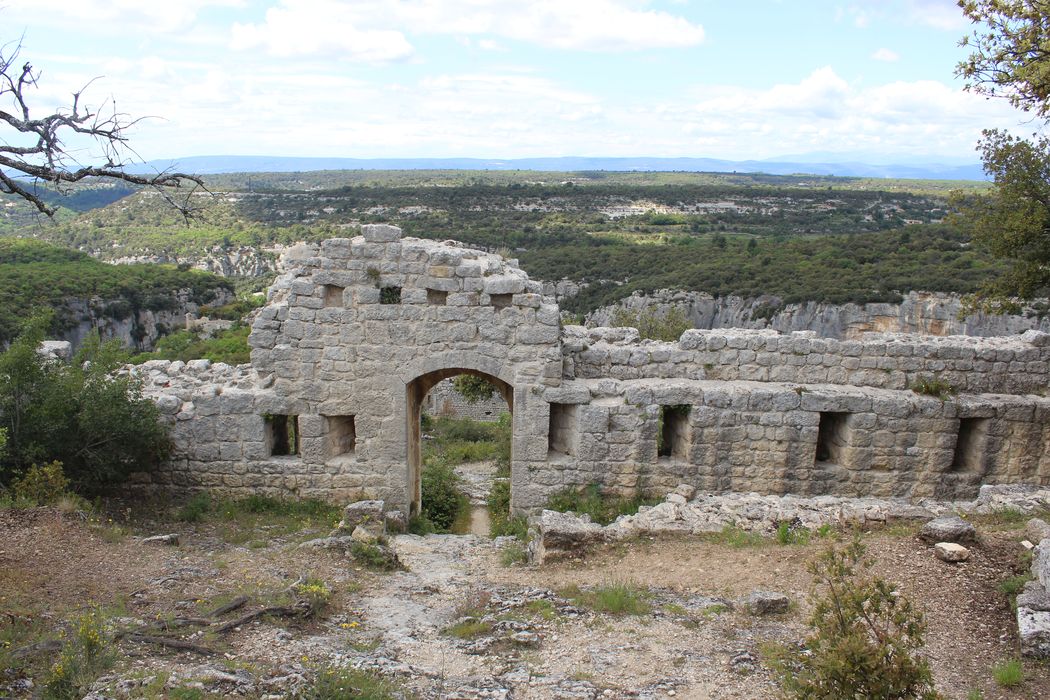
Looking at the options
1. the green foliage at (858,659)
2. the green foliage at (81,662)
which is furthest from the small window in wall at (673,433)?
the green foliage at (81,662)

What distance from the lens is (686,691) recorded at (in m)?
5.17

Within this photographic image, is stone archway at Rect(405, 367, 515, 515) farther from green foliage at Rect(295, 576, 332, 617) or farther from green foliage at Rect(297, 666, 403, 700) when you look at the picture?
green foliage at Rect(297, 666, 403, 700)

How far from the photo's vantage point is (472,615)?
6.61 meters

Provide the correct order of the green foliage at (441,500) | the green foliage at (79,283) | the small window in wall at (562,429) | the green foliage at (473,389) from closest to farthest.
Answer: the small window in wall at (562,429) < the green foliage at (441,500) < the green foliage at (473,389) < the green foliage at (79,283)

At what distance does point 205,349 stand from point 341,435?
14657mm

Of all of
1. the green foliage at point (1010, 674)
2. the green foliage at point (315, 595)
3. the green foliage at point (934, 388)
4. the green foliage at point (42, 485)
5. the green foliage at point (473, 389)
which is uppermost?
the green foliage at point (934, 388)

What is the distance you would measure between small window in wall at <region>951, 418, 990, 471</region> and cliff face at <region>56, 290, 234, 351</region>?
27.2 metres

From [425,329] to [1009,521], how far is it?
6.79 m

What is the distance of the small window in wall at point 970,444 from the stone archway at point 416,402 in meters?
6.07

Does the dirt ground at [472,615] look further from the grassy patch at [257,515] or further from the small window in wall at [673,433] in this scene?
the small window in wall at [673,433]

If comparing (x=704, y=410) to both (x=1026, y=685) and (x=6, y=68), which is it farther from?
(x=6, y=68)

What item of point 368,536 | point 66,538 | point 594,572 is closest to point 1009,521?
point 594,572

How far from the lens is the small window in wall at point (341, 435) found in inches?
393

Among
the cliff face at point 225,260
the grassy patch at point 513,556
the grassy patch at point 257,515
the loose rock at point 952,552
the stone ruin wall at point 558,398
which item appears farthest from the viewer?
the cliff face at point 225,260
